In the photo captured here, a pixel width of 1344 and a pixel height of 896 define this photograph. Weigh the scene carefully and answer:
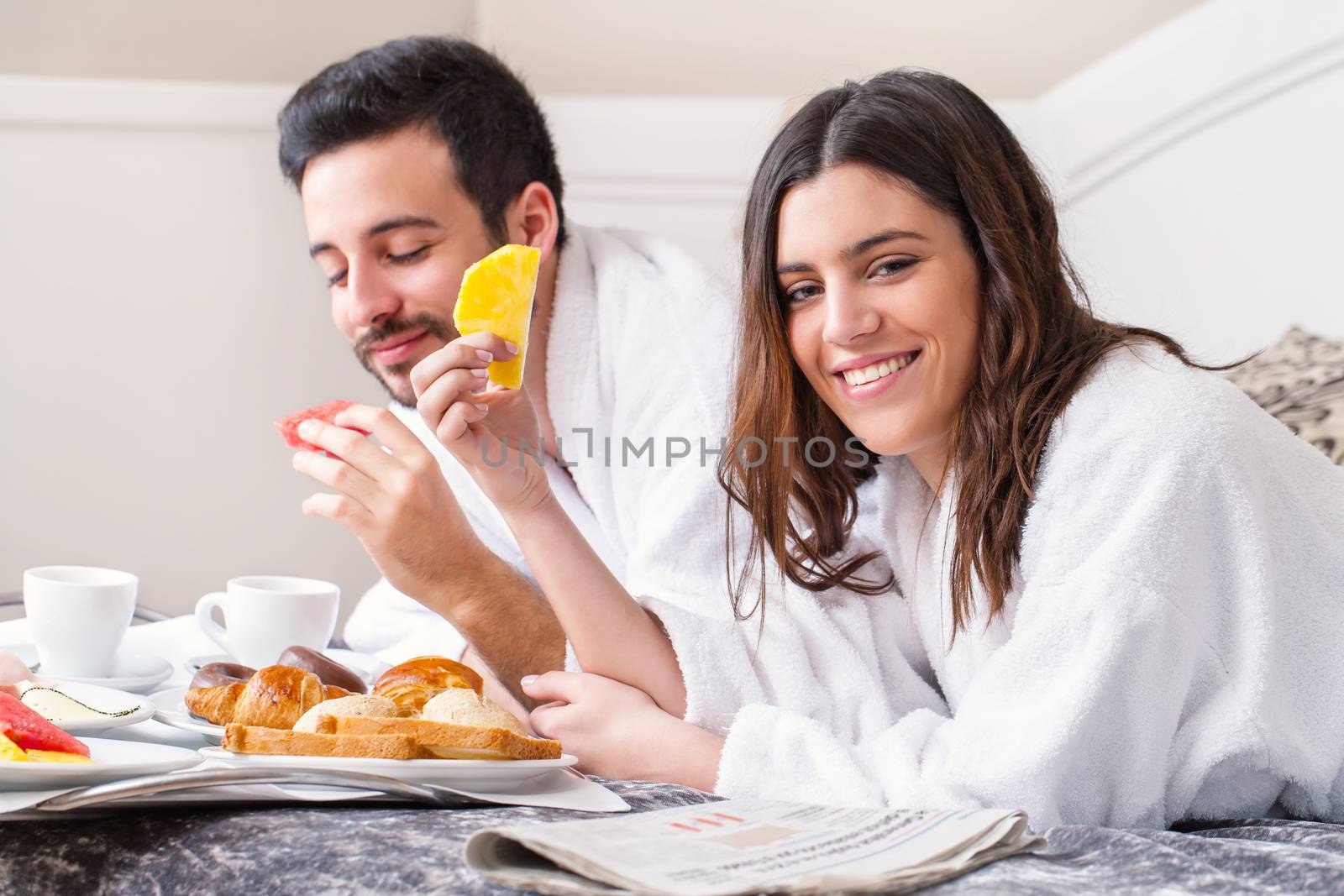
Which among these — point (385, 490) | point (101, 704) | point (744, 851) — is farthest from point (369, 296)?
point (744, 851)

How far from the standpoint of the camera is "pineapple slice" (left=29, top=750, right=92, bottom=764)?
30.4 inches

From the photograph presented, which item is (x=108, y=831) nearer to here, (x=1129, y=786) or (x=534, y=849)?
(x=534, y=849)

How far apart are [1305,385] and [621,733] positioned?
100 cm

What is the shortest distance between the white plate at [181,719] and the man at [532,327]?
36 centimetres

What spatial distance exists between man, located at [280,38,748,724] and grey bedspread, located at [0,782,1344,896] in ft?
2.07

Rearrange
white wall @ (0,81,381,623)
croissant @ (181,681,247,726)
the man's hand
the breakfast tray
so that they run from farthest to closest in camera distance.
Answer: white wall @ (0,81,381,623) < the man's hand < croissant @ (181,681,247,726) < the breakfast tray

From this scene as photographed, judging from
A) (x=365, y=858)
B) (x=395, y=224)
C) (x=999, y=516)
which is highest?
(x=395, y=224)

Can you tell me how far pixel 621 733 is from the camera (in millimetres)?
1209

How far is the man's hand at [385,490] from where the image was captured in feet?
4.58

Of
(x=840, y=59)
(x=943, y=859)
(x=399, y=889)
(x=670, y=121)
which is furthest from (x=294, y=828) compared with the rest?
(x=840, y=59)

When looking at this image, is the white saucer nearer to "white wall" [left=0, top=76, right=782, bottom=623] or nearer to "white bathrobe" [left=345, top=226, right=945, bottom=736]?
"white bathrobe" [left=345, top=226, right=945, bottom=736]

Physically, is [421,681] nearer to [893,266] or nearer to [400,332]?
[893,266]

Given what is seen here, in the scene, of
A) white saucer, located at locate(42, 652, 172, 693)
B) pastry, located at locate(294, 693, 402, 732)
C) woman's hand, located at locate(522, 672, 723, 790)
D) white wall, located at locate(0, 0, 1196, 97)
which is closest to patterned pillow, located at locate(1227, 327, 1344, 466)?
woman's hand, located at locate(522, 672, 723, 790)

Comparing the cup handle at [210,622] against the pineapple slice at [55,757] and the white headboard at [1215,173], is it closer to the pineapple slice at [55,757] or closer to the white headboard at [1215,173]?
the pineapple slice at [55,757]
